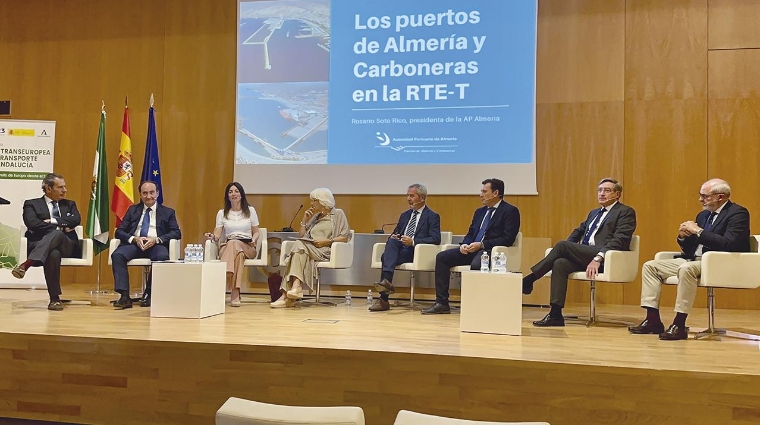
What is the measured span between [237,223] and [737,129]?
4608 millimetres

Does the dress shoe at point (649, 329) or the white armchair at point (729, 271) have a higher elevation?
the white armchair at point (729, 271)

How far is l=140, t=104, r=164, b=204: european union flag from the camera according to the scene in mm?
6547

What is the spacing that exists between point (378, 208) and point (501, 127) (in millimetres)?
1467

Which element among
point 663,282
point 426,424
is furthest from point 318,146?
point 426,424

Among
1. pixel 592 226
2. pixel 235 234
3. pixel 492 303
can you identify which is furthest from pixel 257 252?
pixel 592 226

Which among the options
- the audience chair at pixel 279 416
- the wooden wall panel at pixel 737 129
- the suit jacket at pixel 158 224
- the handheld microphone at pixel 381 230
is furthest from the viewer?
the handheld microphone at pixel 381 230

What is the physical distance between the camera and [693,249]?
4305 millimetres

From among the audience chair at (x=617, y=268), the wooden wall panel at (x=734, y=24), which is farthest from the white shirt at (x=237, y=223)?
the wooden wall panel at (x=734, y=24)

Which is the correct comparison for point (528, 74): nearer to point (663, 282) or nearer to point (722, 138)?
point (722, 138)

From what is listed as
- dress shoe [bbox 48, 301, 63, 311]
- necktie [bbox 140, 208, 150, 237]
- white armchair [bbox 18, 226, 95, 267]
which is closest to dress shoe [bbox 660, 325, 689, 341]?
necktie [bbox 140, 208, 150, 237]

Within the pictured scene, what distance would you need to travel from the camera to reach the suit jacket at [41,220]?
5.14 metres

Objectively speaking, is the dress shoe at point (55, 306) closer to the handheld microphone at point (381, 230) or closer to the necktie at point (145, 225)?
the necktie at point (145, 225)

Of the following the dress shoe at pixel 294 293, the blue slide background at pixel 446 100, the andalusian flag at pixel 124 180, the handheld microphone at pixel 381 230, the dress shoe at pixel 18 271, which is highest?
the blue slide background at pixel 446 100

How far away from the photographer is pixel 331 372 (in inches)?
120
